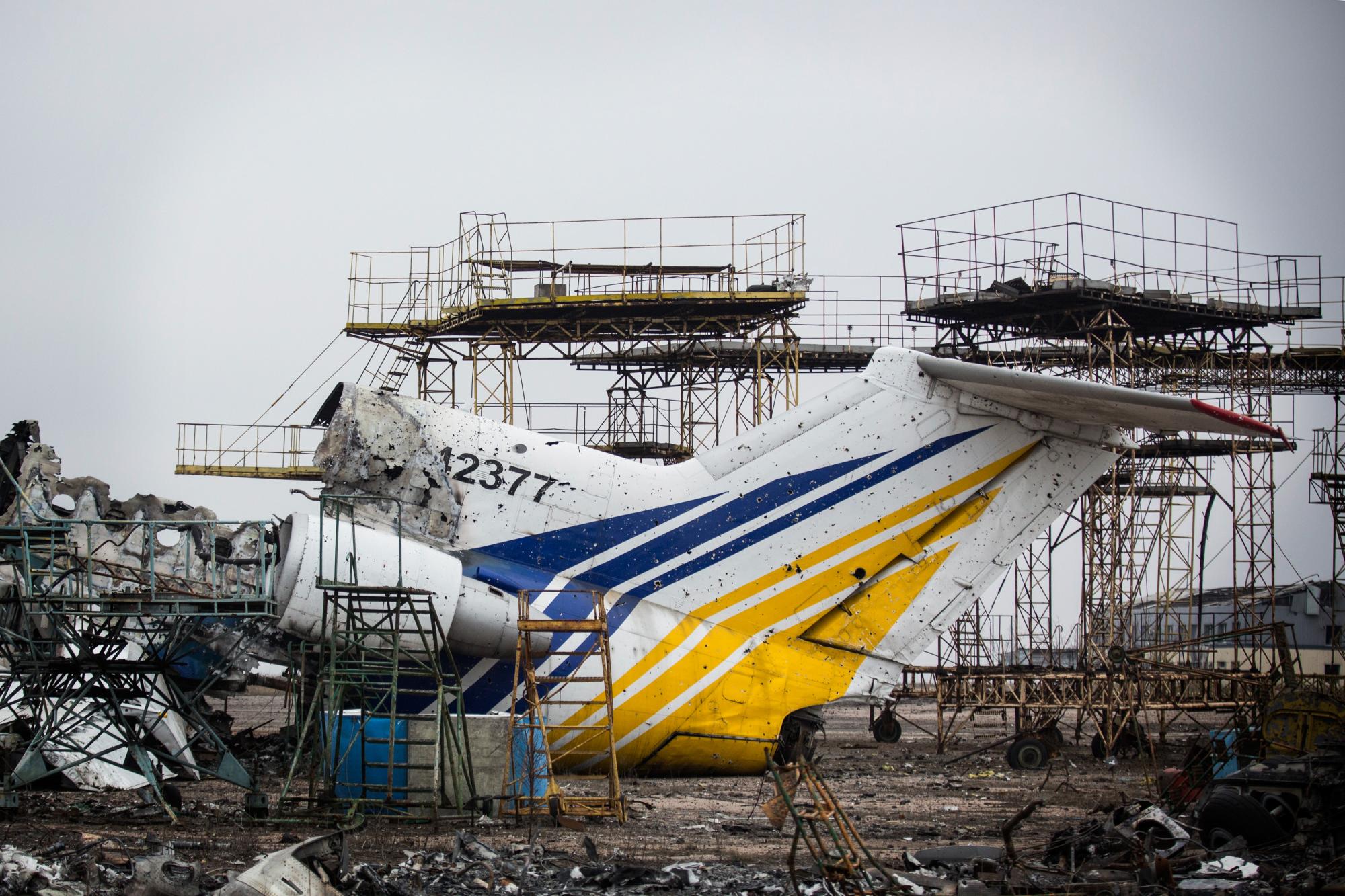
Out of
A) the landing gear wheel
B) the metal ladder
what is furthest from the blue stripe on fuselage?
the landing gear wheel

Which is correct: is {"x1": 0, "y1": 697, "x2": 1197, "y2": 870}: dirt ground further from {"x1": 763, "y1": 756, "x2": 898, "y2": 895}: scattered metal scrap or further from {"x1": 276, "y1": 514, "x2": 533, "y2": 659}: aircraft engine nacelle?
{"x1": 276, "y1": 514, "x2": 533, "y2": 659}: aircraft engine nacelle

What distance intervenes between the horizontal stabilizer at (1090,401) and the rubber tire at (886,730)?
13.1 metres

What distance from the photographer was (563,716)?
57.0 feet

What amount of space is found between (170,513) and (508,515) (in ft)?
19.2

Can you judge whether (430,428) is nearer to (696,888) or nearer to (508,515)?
(508,515)

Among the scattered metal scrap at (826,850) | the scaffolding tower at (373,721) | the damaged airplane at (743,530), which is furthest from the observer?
the damaged airplane at (743,530)

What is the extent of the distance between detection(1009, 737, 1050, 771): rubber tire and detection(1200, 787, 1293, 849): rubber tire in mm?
9797

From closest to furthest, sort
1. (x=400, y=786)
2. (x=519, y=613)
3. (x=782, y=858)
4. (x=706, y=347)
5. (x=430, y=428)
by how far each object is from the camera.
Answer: (x=782, y=858)
(x=400, y=786)
(x=519, y=613)
(x=430, y=428)
(x=706, y=347)

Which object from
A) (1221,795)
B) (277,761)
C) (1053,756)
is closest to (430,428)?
(277,761)

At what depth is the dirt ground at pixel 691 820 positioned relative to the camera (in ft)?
42.6

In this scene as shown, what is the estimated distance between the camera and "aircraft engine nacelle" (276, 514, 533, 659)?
1648cm

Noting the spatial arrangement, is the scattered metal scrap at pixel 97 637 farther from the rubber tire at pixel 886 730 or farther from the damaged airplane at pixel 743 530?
the rubber tire at pixel 886 730

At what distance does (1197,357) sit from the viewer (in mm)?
36906

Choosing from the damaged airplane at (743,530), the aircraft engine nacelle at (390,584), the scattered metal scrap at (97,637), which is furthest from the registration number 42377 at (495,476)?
the scattered metal scrap at (97,637)
